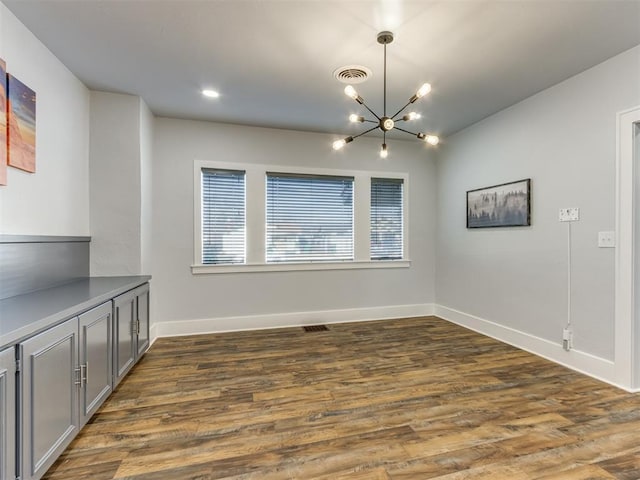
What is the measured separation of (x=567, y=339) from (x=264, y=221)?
364 cm

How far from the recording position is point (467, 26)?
7.32ft

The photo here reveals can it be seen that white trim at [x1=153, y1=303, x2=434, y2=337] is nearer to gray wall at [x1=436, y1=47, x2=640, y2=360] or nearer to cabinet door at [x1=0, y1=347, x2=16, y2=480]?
gray wall at [x1=436, y1=47, x2=640, y2=360]

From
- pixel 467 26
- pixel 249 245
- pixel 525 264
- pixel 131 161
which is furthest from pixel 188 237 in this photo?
pixel 525 264

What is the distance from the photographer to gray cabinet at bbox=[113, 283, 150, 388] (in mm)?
2442

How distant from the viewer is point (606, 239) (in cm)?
272

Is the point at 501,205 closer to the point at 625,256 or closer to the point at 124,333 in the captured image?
the point at 625,256

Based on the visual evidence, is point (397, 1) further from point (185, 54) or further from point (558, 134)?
point (558, 134)

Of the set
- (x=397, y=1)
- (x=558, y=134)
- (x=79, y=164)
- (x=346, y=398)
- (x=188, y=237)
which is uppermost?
(x=397, y=1)

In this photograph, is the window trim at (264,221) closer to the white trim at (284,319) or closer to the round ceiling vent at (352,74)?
the white trim at (284,319)

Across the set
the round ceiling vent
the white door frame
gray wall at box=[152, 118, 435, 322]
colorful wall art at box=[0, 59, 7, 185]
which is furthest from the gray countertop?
the white door frame

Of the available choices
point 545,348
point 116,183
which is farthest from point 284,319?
point 545,348

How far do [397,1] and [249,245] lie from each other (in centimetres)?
314

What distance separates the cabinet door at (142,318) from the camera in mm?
2941

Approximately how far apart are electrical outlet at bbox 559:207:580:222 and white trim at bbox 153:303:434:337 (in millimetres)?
2427
